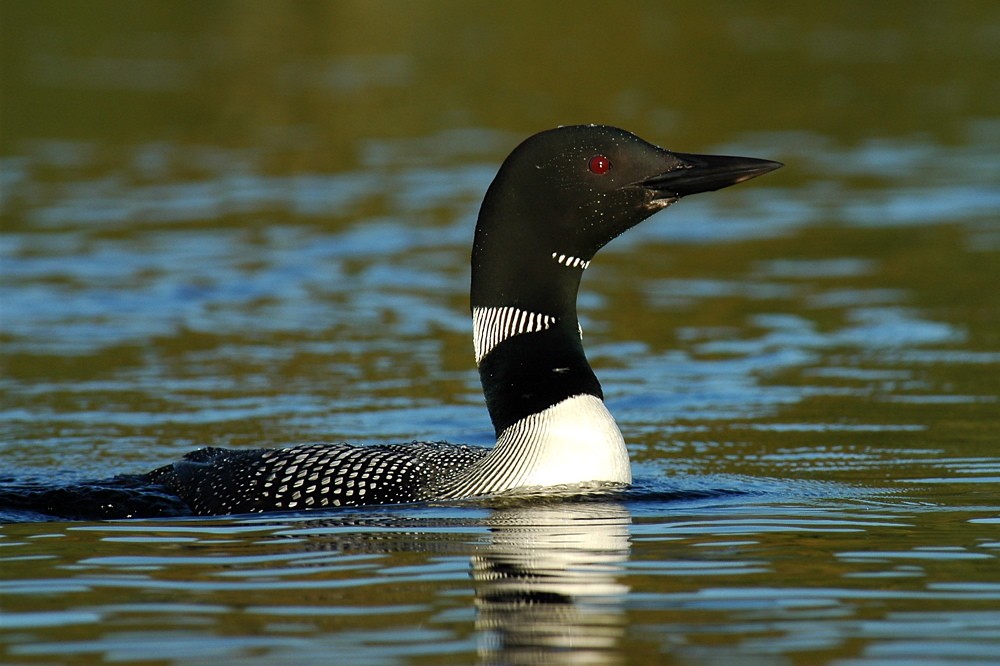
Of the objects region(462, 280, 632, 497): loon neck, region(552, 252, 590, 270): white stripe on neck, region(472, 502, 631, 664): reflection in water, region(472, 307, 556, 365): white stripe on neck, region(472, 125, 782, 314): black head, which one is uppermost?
region(472, 125, 782, 314): black head

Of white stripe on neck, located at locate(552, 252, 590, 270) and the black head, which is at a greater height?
the black head

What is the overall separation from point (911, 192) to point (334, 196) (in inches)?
192

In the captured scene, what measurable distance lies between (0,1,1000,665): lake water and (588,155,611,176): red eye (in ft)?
3.57

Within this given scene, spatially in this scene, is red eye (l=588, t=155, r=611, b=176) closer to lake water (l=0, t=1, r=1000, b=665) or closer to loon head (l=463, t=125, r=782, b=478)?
loon head (l=463, t=125, r=782, b=478)

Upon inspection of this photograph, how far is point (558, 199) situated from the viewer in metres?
5.93

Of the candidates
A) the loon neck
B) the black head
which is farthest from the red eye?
the loon neck

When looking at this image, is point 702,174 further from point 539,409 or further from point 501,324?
point 539,409

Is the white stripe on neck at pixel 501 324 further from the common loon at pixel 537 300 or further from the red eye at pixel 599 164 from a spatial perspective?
the red eye at pixel 599 164

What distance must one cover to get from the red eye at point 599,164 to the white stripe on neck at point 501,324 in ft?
1.69

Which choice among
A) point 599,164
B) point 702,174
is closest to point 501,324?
point 599,164

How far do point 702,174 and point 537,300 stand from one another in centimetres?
69

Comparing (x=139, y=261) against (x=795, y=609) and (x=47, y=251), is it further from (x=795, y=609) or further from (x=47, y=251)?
(x=795, y=609)

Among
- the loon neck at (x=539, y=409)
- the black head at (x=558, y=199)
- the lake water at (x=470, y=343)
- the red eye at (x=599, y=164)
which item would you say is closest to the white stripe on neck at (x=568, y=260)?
the black head at (x=558, y=199)

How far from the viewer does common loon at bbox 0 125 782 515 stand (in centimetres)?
587
